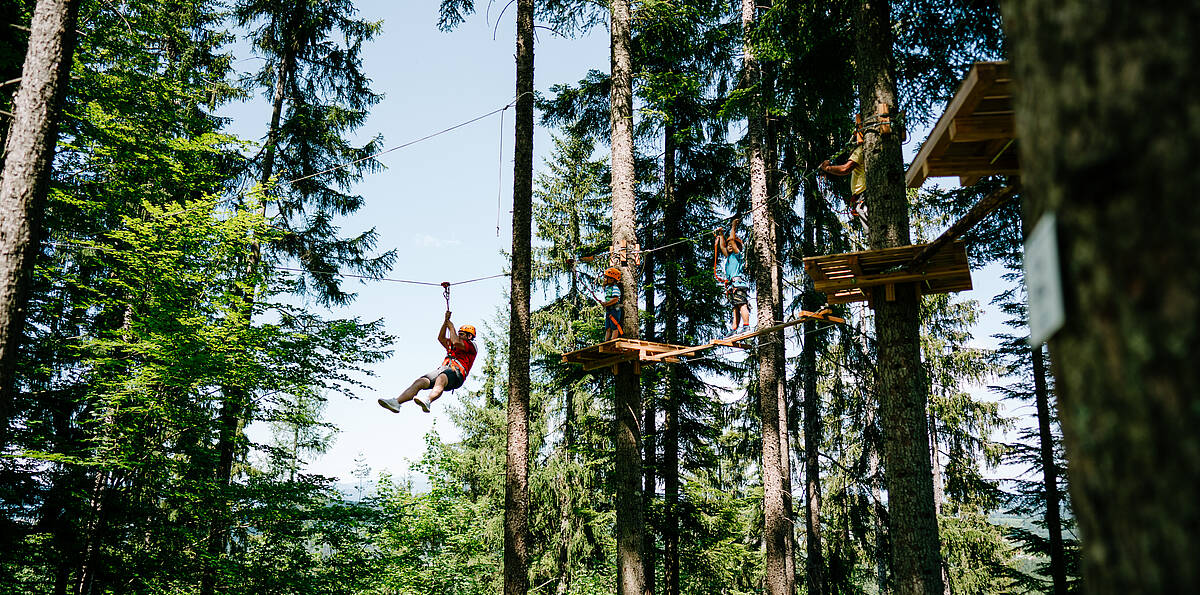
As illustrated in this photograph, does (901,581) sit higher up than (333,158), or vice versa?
(333,158)

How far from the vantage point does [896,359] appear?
6.06 metres

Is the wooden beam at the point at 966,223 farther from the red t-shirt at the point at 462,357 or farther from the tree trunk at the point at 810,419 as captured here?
the tree trunk at the point at 810,419

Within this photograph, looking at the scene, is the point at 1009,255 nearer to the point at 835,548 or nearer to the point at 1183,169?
the point at 835,548

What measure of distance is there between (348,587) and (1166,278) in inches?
487

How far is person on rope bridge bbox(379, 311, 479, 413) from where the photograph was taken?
8367mm

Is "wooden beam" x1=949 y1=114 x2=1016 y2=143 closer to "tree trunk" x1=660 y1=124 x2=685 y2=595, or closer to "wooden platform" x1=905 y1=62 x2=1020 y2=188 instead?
"wooden platform" x1=905 y1=62 x2=1020 y2=188

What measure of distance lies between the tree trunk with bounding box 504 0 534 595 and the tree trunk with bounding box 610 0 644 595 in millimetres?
1242

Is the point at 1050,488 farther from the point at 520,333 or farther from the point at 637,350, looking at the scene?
the point at 520,333

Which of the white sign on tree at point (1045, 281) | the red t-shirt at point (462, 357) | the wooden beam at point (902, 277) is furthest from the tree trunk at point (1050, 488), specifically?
the white sign on tree at point (1045, 281)

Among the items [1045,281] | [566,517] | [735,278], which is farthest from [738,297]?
[566,517]

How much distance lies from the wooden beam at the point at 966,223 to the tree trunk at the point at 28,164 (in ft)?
23.2

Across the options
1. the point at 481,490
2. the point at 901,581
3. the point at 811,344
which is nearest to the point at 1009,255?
the point at 811,344

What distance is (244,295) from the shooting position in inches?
442

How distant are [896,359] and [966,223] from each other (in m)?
1.44
